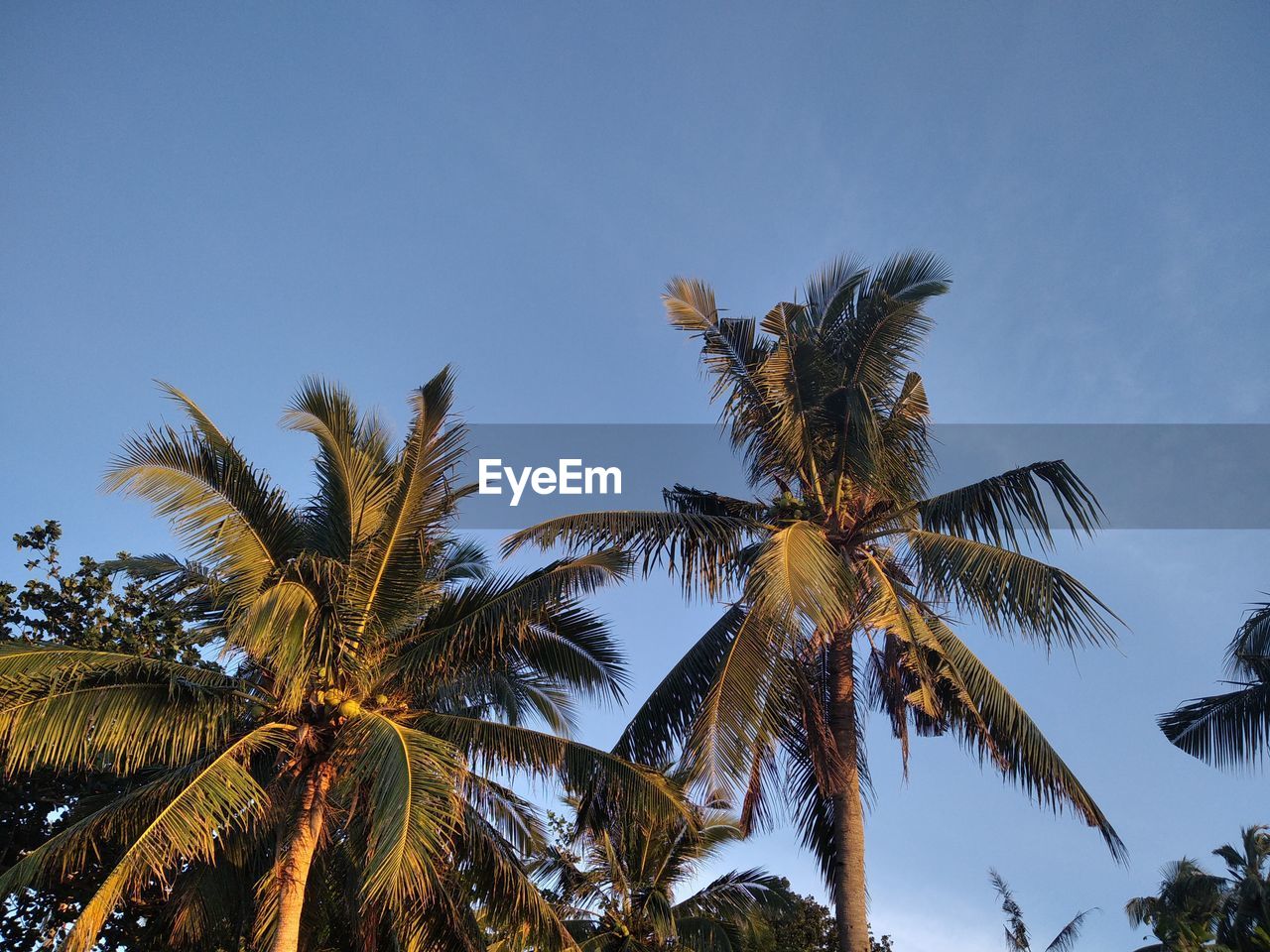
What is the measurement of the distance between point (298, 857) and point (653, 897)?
10450mm

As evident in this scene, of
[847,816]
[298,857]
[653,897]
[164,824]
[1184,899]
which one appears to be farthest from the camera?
[1184,899]

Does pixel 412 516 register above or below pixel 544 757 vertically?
above

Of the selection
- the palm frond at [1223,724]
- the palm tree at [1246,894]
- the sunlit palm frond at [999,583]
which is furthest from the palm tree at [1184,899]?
the sunlit palm frond at [999,583]

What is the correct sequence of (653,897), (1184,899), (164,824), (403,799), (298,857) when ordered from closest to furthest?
1. (403,799)
2. (164,824)
3. (298,857)
4. (653,897)
5. (1184,899)

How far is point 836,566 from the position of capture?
11.3 metres

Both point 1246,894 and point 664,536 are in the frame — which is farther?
point 1246,894

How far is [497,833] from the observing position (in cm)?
1280

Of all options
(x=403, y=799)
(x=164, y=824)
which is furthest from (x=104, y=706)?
(x=403, y=799)

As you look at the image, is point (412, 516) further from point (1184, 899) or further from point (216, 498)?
point (1184, 899)

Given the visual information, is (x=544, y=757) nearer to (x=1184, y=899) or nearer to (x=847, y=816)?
(x=847, y=816)

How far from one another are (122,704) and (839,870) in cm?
807

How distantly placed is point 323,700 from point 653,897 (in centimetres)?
1071

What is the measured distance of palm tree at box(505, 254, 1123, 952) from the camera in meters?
11.4

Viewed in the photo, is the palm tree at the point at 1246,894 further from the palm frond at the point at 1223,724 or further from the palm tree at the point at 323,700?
the palm tree at the point at 323,700
